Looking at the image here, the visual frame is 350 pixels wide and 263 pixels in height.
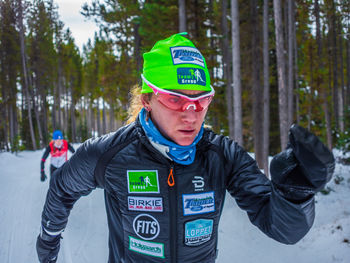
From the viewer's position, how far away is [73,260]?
5.46 metres

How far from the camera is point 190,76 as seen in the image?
5.72 feet

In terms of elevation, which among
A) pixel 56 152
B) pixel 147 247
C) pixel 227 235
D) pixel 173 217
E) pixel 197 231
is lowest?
pixel 227 235

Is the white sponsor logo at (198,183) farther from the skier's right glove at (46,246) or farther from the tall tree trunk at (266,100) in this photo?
the tall tree trunk at (266,100)

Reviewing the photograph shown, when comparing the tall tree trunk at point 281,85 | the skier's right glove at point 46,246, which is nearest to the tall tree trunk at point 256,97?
the tall tree trunk at point 281,85

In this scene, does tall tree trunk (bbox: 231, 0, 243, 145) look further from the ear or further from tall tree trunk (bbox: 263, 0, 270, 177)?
the ear

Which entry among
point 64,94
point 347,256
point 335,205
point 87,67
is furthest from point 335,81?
point 64,94

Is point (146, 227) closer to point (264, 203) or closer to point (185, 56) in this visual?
point (264, 203)

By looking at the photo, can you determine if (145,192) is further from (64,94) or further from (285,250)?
(64,94)

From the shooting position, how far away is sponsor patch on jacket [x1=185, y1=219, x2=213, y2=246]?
1733 mm

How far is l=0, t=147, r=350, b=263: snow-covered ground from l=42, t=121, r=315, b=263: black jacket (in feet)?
14.7

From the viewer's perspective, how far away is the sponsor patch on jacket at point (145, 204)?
1.76 meters

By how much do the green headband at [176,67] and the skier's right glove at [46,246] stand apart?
5.87ft

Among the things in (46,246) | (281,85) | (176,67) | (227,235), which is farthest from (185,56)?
(281,85)

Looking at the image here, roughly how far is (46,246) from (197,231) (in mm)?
1705
